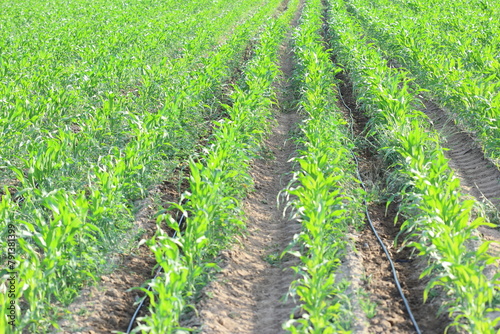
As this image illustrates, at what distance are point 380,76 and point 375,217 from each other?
298cm

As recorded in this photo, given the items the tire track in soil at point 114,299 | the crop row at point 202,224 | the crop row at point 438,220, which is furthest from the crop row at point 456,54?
the tire track in soil at point 114,299

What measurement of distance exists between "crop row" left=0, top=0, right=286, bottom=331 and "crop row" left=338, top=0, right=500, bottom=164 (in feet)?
10.6

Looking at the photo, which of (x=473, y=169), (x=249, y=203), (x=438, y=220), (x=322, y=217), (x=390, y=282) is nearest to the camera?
(x=438, y=220)

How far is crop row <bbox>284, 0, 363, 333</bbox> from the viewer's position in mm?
3570

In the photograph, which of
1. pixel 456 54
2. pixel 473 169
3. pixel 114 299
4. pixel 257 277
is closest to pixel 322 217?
pixel 257 277

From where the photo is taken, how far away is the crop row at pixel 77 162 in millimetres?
3916

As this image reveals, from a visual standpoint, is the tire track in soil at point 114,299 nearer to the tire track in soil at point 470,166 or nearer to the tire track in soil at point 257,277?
the tire track in soil at point 257,277

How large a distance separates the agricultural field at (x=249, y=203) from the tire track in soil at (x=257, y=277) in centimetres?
2

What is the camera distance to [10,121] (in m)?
6.05

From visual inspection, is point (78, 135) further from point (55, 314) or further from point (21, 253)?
point (55, 314)

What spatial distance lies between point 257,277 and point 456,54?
7442 millimetres

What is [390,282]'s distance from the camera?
4.33m

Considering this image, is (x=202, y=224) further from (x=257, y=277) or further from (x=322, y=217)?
(x=322, y=217)

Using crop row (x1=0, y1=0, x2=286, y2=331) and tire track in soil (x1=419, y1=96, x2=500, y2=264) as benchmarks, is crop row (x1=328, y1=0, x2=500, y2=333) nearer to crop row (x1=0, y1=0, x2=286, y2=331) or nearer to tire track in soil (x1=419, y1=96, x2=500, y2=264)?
tire track in soil (x1=419, y1=96, x2=500, y2=264)
